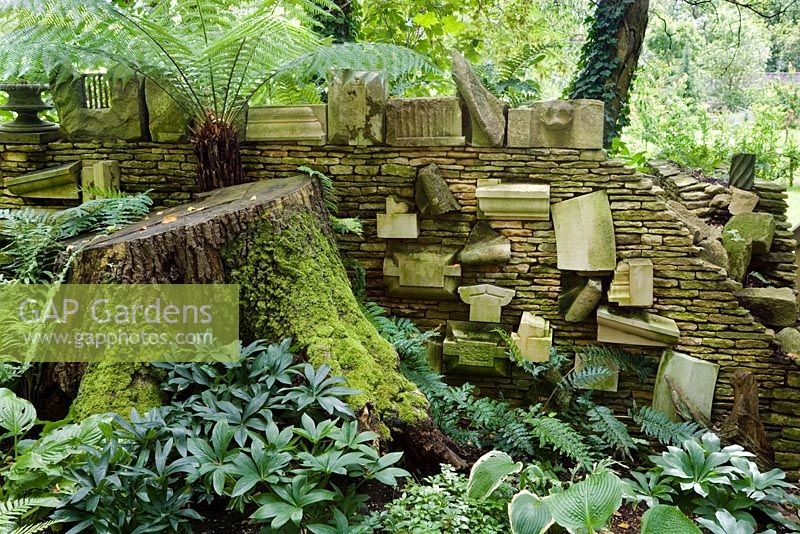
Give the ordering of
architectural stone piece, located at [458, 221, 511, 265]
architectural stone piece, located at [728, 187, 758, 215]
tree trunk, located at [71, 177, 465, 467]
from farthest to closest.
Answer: architectural stone piece, located at [728, 187, 758, 215] → architectural stone piece, located at [458, 221, 511, 265] → tree trunk, located at [71, 177, 465, 467]

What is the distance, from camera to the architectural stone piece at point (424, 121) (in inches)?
149

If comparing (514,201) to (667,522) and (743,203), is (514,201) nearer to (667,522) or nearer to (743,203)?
(743,203)

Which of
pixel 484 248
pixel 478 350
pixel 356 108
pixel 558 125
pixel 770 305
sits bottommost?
pixel 478 350

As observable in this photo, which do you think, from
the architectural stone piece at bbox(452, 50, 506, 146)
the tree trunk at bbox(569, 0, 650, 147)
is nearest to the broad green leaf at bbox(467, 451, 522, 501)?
the architectural stone piece at bbox(452, 50, 506, 146)

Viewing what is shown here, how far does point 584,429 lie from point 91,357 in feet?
8.94

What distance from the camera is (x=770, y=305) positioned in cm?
385

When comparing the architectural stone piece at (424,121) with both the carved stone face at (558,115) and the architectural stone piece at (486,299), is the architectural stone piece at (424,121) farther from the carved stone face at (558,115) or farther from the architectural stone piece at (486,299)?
the architectural stone piece at (486,299)

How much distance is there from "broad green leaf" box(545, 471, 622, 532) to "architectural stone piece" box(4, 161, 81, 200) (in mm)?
3420

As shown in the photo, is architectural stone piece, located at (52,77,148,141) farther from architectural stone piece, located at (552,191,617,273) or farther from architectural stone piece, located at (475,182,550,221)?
Result: architectural stone piece, located at (552,191,617,273)

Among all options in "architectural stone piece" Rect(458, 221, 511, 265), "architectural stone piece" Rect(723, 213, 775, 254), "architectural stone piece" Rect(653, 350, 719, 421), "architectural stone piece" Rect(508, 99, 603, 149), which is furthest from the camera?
"architectural stone piece" Rect(723, 213, 775, 254)

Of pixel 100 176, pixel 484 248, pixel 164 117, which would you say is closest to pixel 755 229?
pixel 484 248

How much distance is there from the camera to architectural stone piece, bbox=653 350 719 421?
378cm

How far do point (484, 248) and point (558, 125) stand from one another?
0.86 meters

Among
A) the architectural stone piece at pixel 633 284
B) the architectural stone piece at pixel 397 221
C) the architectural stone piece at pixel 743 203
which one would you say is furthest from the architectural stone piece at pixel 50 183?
the architectural stone piece at pixel 743 203
